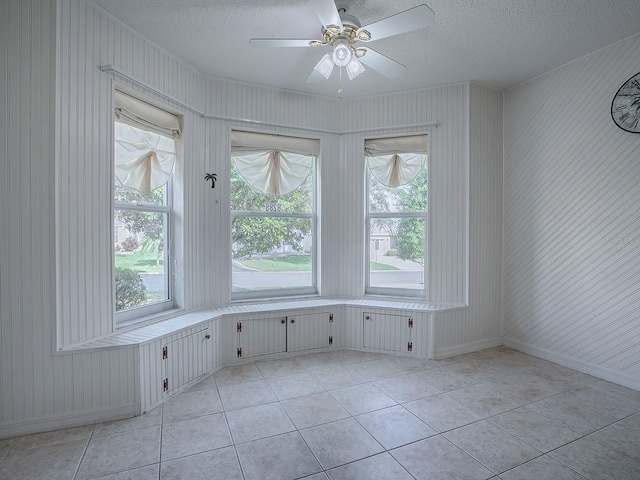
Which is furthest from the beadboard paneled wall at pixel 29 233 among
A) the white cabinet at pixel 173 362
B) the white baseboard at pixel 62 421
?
the white cabinet at pixel 173 362

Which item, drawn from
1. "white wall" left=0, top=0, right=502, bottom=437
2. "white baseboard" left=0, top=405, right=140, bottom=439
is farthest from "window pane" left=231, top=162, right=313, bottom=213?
"white baseboard" left=0, top=405, right=140, bottom=439

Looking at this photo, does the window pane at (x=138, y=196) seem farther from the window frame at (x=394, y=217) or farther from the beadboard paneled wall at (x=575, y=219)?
the beadboard paneled wall at (x=575, y=219)

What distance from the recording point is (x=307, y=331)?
3.71 metres

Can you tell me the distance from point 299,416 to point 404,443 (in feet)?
2.45

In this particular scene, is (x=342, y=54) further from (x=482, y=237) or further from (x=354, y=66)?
(x=482, y=237)

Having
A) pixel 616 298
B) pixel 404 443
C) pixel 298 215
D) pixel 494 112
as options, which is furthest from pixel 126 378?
pixel 494 112

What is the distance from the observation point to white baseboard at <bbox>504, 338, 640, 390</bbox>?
2.90 meters

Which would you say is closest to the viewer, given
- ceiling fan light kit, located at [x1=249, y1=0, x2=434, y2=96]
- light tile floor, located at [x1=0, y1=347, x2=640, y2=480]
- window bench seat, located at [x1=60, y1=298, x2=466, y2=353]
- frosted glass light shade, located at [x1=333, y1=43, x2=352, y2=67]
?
light tile floor, located at [x1=0, y1=347, x2=640, y2=480]

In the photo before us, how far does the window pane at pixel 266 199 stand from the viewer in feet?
12.4

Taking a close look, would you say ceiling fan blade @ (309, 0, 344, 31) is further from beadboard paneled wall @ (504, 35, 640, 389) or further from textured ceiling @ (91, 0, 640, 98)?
beadboard paneled wall @ (504, 35, 640, 389)

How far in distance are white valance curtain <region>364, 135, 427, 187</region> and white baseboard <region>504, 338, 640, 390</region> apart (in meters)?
2.19

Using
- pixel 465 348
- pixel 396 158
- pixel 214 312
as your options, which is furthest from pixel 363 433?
Result: pixel 396 158

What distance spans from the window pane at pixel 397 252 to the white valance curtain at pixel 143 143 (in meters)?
2.31

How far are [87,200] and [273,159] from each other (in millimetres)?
1913
